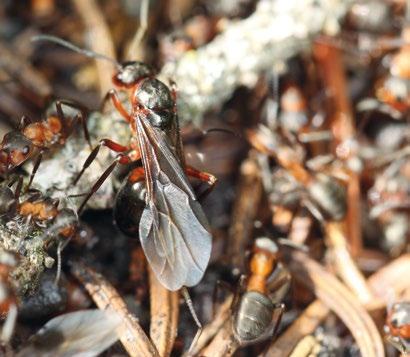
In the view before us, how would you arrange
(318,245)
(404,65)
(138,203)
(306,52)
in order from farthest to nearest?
(404,65) < (306,52) < (318,245) < (138,203)

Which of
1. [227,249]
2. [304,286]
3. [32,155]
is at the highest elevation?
[32,155]

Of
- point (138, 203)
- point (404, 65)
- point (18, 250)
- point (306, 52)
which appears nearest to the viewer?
point (18, 250)

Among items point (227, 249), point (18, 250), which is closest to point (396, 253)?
point (227, 249)

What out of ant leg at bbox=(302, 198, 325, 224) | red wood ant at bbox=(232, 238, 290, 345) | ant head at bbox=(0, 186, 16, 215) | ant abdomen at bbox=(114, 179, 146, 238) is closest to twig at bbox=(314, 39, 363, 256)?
ant leg at bbox=(302, 198, 325, 224)

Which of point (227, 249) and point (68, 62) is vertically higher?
point (68, 62)

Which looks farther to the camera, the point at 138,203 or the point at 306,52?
the point at 306,52

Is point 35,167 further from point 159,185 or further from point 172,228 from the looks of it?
point 172,228

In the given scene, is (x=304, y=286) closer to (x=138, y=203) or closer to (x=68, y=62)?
(x=138, y=203)

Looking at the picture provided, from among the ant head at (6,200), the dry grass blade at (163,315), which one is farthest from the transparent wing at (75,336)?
the ant head at (6,200)

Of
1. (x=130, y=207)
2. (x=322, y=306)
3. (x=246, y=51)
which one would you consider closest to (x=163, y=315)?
(x=130, y=207)
